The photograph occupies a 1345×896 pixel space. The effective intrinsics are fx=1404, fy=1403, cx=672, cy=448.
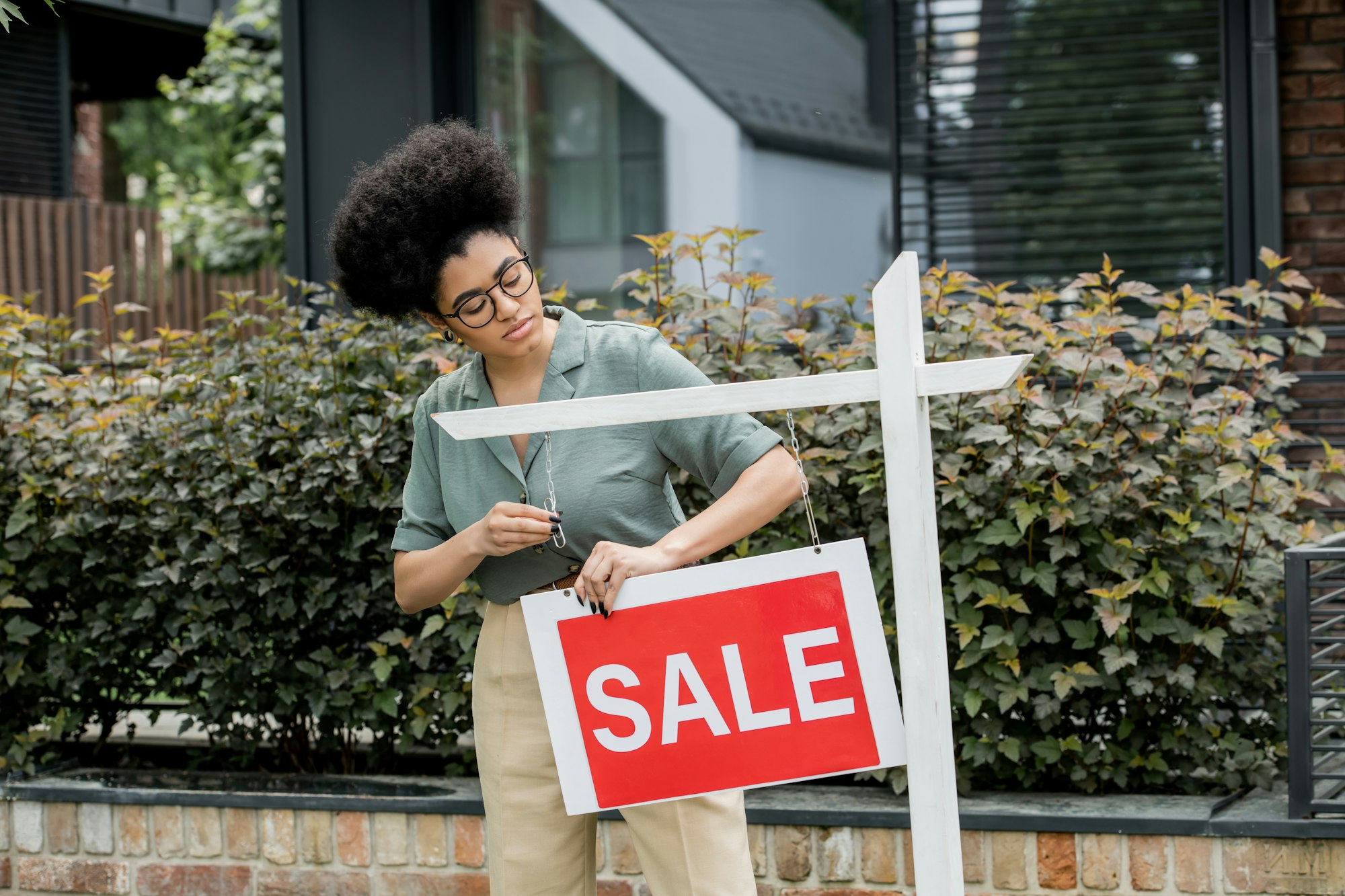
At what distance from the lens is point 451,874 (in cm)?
362

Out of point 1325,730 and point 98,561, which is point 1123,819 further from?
point 98,561

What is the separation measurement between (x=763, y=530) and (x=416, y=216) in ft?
5.70

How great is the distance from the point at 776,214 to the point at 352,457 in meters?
3.88

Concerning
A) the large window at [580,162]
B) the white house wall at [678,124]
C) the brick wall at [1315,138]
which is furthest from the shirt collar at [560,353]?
the white house wall at [678,124]

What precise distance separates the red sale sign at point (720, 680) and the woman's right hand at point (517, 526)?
9 cm

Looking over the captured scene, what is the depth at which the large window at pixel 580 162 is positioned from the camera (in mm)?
6859

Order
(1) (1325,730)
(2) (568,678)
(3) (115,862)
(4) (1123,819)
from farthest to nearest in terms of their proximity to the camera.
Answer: (3) (115,862), (1) (1325,730), (4) (1123,819), (2) (568,678)

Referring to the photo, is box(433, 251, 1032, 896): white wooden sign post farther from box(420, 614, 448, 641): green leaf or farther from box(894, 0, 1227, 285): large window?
box(894, 0, 1227, 285): large window

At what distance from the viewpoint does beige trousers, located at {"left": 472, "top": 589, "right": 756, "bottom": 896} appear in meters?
2.21

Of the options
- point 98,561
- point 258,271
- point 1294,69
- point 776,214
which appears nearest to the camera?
point 98,561

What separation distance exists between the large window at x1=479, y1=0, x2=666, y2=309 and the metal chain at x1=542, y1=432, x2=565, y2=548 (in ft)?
15.3

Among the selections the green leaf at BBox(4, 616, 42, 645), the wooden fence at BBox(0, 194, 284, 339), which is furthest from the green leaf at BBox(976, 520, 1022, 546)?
the wooden fence at BBox(0, 194, 284, 339)

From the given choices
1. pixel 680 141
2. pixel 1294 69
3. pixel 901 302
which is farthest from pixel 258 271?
pixel 901 302

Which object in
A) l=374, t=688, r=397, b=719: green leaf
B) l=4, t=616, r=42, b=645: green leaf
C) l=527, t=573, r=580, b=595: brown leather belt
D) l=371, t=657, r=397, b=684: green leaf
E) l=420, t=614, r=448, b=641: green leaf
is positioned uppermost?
l=527, t=573, r=580, b=595: brown leather belt
